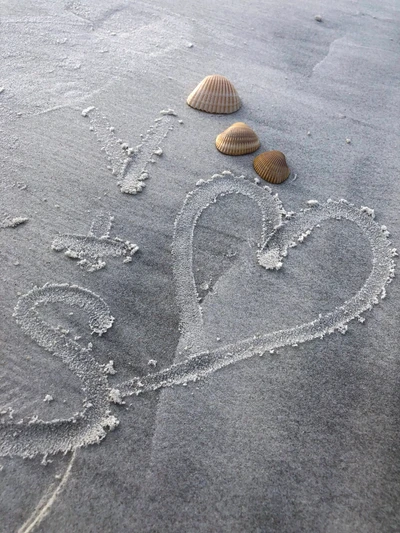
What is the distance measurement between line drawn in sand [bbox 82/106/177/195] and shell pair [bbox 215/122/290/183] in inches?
13.0

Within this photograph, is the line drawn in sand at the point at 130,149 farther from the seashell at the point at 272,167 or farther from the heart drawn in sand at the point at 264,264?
the seashell at the point at 272,167

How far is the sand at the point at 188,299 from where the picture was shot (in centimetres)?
152

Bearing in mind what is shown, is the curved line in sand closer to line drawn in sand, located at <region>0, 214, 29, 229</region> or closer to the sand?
the sand

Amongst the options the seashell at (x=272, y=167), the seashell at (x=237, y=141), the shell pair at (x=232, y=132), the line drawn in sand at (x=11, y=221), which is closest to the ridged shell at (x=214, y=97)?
the shell pair at (x=232, y=132)

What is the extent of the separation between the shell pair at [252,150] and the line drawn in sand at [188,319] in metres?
0.09

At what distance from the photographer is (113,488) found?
4.91 feet

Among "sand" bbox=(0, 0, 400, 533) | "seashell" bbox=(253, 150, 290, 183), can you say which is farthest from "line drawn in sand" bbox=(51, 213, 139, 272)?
"seashell" bbox=(253, 150, 290, 183)

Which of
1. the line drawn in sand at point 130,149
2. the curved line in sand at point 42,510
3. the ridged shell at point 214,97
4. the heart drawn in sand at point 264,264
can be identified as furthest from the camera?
the ridged shell at point 214,97

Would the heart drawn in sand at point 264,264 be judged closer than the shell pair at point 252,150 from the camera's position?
Yes

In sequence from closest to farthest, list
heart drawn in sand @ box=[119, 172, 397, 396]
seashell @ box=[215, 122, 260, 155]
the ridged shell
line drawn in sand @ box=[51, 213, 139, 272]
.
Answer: heart drawn in sand @ box=[119, 172, 397, 396] → line drawn in sand @ box=[51, 213, 139, 272] → seashell @ box=[215, 122, 260, 155] → the ridged shell

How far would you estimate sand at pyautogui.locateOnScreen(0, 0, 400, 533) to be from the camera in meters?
1.52

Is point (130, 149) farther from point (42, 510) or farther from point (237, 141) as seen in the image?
point (42, 510)

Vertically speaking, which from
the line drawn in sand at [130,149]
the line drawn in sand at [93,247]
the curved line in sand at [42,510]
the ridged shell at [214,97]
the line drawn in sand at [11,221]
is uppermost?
the ridged shell at [214,97]

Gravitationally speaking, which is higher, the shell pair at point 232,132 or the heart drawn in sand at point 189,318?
the shell pair at point 232,132
